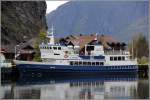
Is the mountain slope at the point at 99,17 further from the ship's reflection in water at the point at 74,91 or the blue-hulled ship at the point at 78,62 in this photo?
the blue-hulled ship at the point at 78,62

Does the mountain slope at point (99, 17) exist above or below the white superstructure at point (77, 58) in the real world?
above

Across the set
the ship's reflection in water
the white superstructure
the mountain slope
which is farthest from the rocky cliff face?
the white superstructure

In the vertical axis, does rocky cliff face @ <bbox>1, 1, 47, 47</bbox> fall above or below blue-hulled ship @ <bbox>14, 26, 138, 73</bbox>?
above

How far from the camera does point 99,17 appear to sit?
388 centimetres

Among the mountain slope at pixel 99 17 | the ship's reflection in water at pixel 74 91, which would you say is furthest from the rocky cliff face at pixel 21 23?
the mountain slope at pixel 99 17

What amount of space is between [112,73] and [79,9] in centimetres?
491

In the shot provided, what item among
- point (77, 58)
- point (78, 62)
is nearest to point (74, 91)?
point (77, 58)

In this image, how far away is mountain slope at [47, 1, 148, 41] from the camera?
11.6ft

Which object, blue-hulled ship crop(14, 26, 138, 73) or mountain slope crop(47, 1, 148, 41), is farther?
blue-hulled ship crop(14, 26, 138, 73)

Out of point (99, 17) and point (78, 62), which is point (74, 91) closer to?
point (99, 17)

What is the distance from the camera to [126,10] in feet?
12.2

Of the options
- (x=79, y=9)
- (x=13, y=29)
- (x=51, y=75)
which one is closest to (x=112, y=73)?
(x=51, y=75)

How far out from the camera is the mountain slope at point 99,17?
3.54 meters

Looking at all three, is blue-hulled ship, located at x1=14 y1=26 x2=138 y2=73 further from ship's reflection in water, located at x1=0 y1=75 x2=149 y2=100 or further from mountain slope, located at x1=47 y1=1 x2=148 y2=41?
mountain slope, located at x1=47 y1=1 x2=148 y2=41
